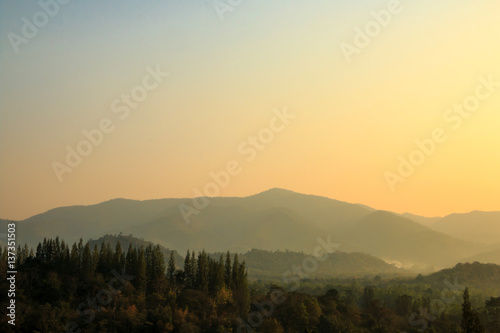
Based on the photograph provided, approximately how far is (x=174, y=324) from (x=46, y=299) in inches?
987

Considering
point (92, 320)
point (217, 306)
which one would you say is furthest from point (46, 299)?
point (217, 306)

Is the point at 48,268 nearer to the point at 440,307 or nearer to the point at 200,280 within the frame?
the point at 200,280

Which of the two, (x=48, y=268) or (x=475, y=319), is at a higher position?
(x=48, y=268)

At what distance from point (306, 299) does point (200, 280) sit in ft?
77.9

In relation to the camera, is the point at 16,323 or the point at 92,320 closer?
the point at 16,323

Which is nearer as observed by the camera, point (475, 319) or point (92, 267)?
point (475, 319)

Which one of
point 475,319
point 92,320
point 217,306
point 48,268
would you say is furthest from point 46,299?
point 475,319

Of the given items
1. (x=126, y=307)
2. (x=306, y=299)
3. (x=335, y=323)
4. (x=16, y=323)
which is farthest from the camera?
(x=306, y=299)

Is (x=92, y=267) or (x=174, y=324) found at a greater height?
(x=92, y=267)

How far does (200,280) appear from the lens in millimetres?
119000

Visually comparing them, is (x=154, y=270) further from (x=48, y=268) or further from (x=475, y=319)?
(x=475, y=319)

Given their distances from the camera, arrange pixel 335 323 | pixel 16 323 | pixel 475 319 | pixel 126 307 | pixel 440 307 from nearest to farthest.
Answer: pixel 16 323, pixel 475 319, pixel 126 307, pixel 335 323, pixel 440 307

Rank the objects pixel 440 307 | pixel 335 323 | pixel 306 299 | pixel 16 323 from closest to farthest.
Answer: pixel 16 323
pixel 335 323
pixel 306 299
pixel 440 307

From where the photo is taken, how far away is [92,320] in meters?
90.6
